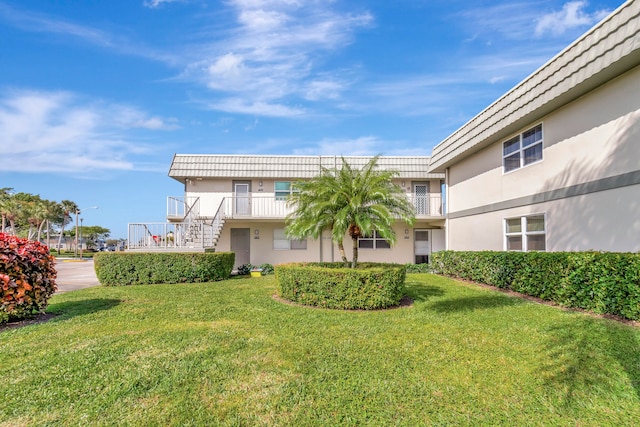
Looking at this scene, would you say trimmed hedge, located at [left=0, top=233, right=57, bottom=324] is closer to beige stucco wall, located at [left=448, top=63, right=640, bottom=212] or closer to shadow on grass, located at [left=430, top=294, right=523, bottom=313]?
shadow on grass, located at [left=430, top=294, right=523, bottom=313]

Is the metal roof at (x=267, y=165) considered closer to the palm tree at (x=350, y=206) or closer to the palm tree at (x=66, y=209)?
the palm tree at (x=350, y=206)

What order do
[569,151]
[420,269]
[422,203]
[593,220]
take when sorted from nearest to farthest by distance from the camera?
[593,220], [569,151], [420,269], [422,203]

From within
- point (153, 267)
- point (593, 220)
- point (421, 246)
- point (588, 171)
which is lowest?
point (153, 267)

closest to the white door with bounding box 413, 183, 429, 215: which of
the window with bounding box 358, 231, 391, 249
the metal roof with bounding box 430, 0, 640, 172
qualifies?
the window with bounding box 358, 231, 391, 249

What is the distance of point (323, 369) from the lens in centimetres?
416

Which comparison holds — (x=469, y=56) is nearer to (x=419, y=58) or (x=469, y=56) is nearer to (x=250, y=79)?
(x=419, y=58)

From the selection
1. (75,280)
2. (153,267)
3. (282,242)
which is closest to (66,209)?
(75,280)

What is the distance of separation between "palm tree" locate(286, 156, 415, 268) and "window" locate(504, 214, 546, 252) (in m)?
4.10

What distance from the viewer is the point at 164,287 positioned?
11.4 metres

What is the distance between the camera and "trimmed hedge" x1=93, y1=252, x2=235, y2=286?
Answer: 12.3 meters

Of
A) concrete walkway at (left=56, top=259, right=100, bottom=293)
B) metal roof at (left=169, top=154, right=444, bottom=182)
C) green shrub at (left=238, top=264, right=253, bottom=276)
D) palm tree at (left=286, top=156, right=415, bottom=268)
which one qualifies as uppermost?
metal roof at (left=169, top=154, right=444, bottom=182)

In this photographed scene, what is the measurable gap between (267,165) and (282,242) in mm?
4060

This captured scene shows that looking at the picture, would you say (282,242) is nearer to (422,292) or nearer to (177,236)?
(177,236)

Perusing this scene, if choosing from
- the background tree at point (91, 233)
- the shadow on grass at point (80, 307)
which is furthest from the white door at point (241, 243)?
the background tree at point (91, 233)
